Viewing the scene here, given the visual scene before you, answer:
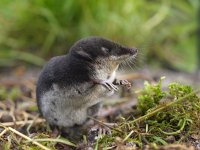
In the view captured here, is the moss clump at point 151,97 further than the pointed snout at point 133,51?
Yes

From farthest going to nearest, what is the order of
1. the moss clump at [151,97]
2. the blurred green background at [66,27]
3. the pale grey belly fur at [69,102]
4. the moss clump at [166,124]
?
the blurred green background at [66,27], the moss clump at [151,97], the pale grey belly fur at [69,102], the moss clump at [166,124]

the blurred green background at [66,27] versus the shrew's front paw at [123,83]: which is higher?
the blurred green background at [66,27]

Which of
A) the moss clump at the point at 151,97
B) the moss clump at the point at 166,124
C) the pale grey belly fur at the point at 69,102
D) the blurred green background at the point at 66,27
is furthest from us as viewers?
the blurred green background at the point at 66,27

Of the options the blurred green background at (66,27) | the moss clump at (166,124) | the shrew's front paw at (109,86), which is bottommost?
the moss clump at (166,124)

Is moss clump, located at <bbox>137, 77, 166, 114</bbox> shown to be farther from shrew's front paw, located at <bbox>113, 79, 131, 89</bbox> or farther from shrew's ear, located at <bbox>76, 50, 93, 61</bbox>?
shrew's ear, located at <bbox>76, 50, 93, 61</bbox>

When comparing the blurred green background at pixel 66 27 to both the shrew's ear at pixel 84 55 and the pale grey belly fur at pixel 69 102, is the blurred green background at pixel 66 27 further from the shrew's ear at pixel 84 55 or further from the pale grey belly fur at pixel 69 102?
the shrew's ear at pixel 84 55

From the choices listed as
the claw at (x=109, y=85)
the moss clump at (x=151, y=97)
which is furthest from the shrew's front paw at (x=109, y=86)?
the moss clump at (x=151, y=97)

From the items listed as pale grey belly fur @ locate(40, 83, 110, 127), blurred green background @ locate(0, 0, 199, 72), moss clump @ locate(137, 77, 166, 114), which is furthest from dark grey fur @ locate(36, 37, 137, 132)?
blurred green background @ locate(0, 0, 199, 72)

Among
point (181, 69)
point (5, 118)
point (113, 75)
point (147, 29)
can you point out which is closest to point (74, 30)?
point (147, 29)

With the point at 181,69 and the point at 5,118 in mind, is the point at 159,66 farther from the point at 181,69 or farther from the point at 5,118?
the point at 5,118
